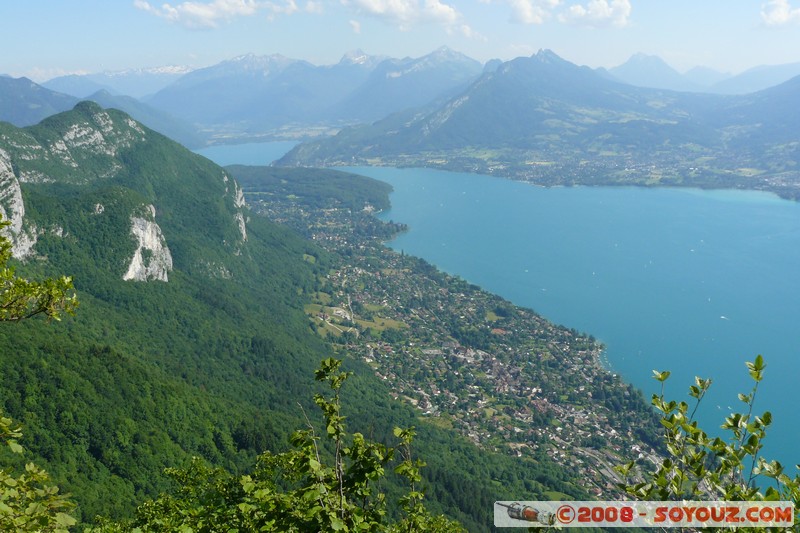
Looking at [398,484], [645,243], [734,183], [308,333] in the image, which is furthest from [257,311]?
[734,183]

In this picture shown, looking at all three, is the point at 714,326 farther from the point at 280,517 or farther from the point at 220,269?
Answer: the point at 280,517

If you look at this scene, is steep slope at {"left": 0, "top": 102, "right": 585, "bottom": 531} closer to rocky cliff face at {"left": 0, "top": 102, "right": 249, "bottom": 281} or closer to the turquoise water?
rocky cliff face at {"left": 0, "top": 102, "right": 249, "bottom": 281}

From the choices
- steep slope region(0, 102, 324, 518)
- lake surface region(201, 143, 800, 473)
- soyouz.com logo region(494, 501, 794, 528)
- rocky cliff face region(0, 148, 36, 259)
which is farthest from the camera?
lake surface region(201, 143, 800, 473)

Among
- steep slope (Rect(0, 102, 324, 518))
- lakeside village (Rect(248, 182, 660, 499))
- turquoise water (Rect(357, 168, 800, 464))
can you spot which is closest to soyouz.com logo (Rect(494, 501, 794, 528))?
steep slope (Rect(0, 102, 324, 518))

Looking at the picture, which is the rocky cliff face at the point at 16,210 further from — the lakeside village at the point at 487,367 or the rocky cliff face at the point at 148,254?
the lakeside village at the point at 487,367

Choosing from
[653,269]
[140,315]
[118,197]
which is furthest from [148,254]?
[653,269]

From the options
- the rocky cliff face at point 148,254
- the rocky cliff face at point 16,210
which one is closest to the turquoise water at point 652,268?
the rocky cliff face at point 148,254

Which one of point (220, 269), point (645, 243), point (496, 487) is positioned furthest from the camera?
point (645, 243)
